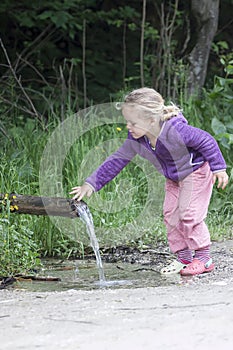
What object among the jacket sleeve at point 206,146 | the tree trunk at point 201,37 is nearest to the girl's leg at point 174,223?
the jacket sleeve at point 206,146

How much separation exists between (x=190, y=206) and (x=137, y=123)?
65 centimetres

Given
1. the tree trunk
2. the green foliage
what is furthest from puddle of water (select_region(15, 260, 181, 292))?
the tree trunk

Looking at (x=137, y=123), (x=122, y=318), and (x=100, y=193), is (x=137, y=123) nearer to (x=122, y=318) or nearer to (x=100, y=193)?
(x=100, y=193)

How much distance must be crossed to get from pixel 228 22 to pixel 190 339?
9.17 metres

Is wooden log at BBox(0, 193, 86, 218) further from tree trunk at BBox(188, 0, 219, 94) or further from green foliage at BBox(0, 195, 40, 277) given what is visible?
tree trunk at BBox(188, 0, 219, 94)

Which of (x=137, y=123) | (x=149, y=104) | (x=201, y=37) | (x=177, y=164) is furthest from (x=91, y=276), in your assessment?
(x=201, y=37)

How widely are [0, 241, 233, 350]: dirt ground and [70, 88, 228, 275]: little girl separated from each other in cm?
55

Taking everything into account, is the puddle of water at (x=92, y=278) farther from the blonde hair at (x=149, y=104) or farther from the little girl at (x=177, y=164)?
the blonde hair at (x=149, y=104)

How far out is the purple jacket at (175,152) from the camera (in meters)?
5.04

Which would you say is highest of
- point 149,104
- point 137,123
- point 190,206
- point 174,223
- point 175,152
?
point 149,104

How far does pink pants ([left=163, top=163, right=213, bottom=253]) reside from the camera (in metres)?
5.14

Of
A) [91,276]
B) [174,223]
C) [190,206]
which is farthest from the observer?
[91,276]

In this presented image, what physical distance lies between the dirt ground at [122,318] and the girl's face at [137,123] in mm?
1051

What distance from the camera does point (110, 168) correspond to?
17.4 ft
